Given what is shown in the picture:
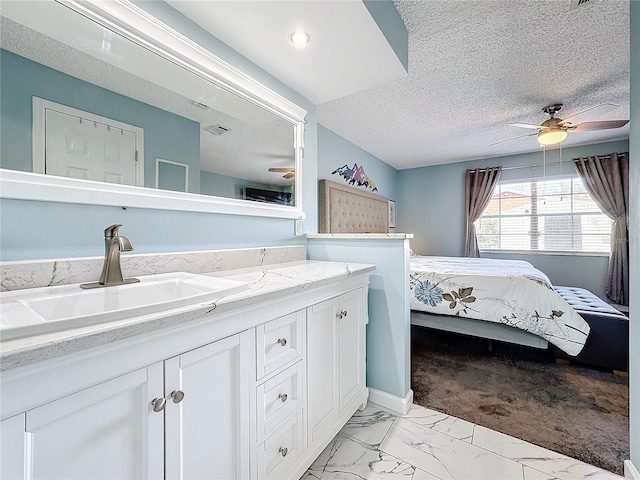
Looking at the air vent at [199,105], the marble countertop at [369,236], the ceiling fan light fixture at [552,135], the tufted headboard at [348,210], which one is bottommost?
the marble countertop at [369,236]

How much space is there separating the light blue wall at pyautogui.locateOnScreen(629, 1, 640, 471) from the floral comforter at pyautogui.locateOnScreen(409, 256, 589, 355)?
41.3 inches

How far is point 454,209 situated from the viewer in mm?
5086

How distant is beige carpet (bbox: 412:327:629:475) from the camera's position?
5.02 ft

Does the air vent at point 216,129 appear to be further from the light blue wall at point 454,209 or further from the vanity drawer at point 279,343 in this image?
the light blue wall at point 454,209

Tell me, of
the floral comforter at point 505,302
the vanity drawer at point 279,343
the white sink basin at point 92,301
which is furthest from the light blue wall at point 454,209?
the white sink basin at point 92,301

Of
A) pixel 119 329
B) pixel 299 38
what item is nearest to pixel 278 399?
pixel 119 329

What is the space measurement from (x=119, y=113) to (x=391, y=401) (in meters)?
2.15

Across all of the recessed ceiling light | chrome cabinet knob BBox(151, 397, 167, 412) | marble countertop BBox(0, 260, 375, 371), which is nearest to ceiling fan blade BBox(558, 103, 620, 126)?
the recessed ceiling light

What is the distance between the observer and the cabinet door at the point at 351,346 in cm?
148

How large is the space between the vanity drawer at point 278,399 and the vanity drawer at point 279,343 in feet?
0.15

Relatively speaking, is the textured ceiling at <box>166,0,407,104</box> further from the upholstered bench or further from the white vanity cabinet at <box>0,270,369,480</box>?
the upholstered bench

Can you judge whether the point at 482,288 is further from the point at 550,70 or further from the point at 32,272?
the point at 32,272

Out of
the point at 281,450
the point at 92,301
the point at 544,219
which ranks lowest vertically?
the point at 281,450

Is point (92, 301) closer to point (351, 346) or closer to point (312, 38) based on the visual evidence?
point (351, 346)
